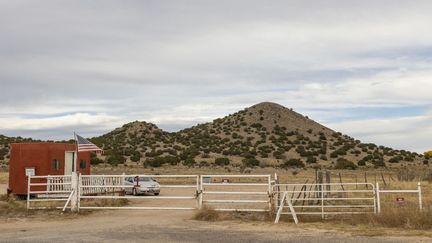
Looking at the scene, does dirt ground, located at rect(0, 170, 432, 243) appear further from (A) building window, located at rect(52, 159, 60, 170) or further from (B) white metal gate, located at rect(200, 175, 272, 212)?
(A) building window, located at rect(52, 159, 60, 170)

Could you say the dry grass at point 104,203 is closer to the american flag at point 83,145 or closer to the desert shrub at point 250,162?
the american flag at point 83,145

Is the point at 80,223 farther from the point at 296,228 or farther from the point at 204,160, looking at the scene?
the point at 204,160

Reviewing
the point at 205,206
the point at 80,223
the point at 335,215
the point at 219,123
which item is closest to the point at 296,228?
the point at 335,215

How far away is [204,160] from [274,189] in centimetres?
5322

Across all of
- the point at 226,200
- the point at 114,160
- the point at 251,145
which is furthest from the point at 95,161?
the point at 226,200

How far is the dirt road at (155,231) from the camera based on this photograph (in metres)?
14.5

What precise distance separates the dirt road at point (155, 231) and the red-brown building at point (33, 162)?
30.4 ft

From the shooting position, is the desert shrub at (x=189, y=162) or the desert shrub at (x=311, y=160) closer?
the desert shrub at (x=189, y=162)

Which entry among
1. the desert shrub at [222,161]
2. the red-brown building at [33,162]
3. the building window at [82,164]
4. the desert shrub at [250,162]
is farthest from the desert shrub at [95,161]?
the red-brown building at [33,162]

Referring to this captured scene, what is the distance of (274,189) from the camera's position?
20984mm

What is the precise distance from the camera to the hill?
75688mm

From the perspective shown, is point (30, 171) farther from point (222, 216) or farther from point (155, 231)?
point (155, 231)

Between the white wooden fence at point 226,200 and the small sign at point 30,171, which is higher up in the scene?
the small sign at point 30,171

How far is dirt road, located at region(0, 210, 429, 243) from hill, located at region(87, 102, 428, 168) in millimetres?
47790
